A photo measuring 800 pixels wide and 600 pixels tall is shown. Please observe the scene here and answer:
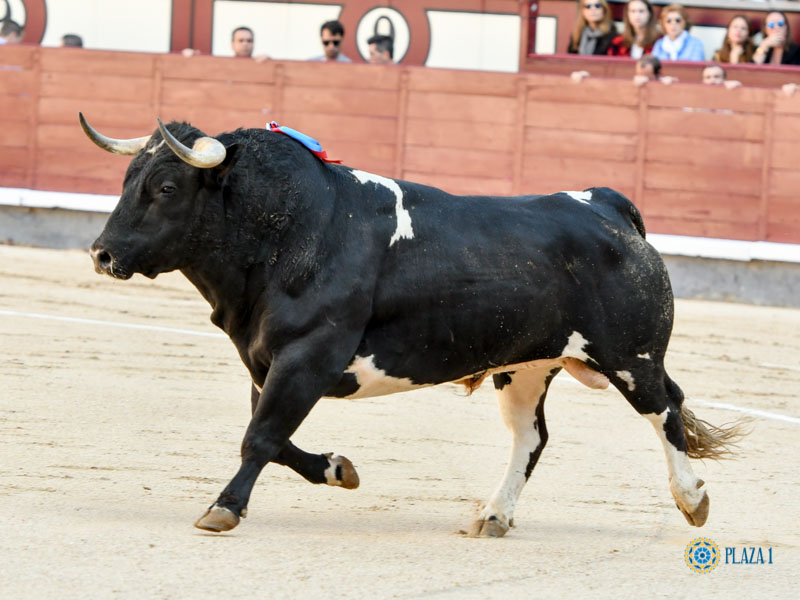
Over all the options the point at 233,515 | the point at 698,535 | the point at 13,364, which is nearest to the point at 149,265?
the point at 233,515

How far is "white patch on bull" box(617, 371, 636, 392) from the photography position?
4.00 m

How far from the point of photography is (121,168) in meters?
11.1

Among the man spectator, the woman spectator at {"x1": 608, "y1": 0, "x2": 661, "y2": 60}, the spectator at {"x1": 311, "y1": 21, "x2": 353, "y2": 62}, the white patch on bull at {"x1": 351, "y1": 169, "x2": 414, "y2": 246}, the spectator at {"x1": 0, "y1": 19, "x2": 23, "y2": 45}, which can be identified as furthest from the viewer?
the spectator at {"x1": 0, "y1": 19, "x2": 23, "y2": 45}

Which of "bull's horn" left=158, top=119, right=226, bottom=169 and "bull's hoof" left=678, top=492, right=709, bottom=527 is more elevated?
"bull's horn" left=158, top=119, right=226, bottom=169

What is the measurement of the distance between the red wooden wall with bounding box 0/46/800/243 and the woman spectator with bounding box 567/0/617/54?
0.71m

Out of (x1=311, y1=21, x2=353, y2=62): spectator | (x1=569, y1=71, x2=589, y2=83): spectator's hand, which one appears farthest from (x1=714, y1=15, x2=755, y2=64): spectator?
(x1=311, y1=21, x2=353, y2=62): spectator

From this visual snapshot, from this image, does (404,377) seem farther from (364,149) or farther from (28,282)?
(364,149)

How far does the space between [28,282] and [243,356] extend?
5.49 m

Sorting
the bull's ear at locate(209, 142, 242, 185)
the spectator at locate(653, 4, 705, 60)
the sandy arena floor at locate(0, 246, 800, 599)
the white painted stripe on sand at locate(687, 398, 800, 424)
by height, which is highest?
the spectator at locate(653, 4, 705, 60)

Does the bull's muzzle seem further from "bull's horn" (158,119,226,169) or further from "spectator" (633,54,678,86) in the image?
"spectator" (633,54,678,86)

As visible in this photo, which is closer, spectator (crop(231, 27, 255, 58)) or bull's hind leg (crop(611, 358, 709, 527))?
bull's hind leg (crop(611, 358, 709, 527))

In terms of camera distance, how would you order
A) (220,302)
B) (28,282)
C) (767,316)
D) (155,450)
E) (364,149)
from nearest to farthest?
1. (220,302)
2. (155,450)
3. (28,282)
4. (767,316)
5. (364,149)

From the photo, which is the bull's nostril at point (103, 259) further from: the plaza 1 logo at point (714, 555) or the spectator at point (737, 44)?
the spectator at point (737, 44)

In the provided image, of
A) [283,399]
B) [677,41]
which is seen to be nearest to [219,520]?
[283,399]
